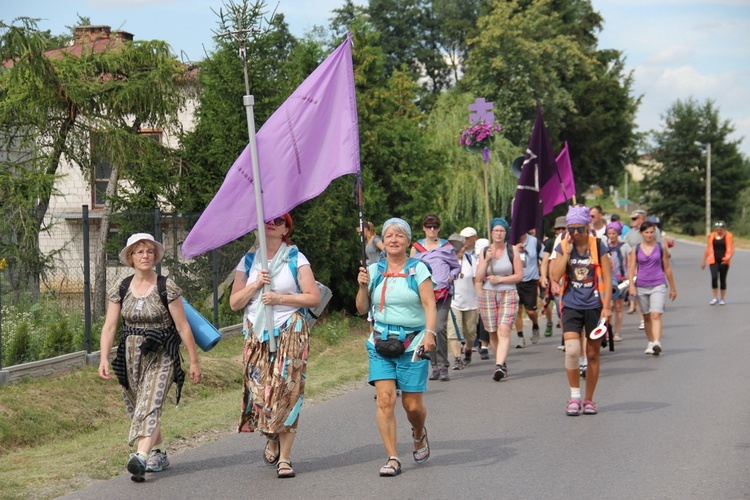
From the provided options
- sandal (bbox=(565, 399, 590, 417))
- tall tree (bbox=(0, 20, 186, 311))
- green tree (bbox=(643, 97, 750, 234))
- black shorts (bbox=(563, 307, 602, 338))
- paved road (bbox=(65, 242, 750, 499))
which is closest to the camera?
paved road (bbox=(65, 242, 750, 499))

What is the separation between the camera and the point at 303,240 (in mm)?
17312

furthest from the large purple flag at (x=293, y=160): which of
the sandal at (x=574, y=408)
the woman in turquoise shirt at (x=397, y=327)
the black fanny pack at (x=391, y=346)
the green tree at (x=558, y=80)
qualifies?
the green tree at (x=558, y=80)

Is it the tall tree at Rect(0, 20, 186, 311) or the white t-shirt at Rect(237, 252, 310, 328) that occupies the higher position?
the tall tree at Rect(0, 20, 186, 311)

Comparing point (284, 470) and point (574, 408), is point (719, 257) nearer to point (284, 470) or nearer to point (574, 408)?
point (574, 408)

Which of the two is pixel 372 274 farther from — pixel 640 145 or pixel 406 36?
pixel 406 36

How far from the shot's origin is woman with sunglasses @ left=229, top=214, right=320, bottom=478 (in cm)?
738

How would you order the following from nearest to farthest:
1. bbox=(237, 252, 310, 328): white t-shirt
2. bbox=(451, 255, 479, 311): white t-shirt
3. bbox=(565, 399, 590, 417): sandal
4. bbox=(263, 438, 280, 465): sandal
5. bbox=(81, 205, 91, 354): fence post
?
1. bbox=(237, 252, 310, 328): white t-shirt
2. bbox=(263, 438, 280, 465): sandal
3. bbox=(565, 399, 590, 417): sandal
4. bbox=(81, 205, 91, 354): fence post
5. bbox=(451, 255, 479, 311): white t-shirt

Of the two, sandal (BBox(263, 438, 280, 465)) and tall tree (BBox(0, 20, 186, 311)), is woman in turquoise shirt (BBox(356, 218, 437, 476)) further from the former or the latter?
tall tree (BBox(0, 20, 186, 311))

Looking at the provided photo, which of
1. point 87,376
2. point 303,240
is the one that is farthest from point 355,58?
point 87,376

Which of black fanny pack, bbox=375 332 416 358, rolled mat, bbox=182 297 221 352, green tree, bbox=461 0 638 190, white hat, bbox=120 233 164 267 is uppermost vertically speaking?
green tree, bbox=461 0 638 190

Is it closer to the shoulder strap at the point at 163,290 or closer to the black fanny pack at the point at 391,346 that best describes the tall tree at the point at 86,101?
the shoulder strap at the point at 163,290

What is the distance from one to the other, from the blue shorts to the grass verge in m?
2.02

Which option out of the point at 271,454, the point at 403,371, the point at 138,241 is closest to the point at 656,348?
the point at 403,371

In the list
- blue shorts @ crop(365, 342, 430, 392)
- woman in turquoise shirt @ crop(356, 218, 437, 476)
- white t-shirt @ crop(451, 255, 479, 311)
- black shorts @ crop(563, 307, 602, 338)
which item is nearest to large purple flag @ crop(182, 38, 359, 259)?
woman in turquoise shirt @ crop(356, 218, 437, 476)
